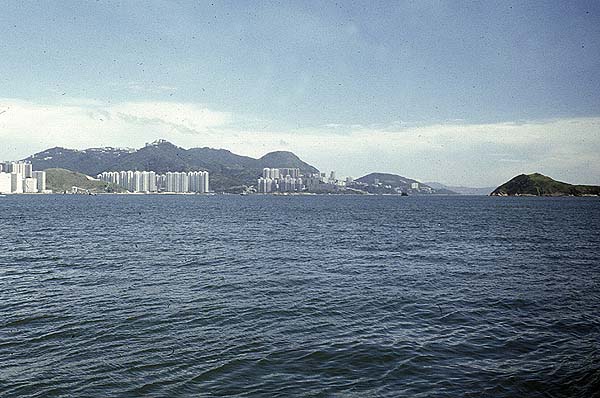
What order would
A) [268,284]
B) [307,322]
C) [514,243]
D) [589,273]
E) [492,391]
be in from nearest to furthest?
[492,391] → [307,322] → [268,284] → [589,273] → [514,243]

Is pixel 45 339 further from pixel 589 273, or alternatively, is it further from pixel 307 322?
pixel 589 273

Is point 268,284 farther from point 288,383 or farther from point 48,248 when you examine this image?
point 48,248

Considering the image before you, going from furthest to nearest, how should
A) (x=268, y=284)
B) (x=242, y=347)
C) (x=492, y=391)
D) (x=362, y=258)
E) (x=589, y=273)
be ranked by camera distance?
(x=362, y=258) → (x=589, y=273) → (x=268, y=284) → (x=242, y=347) → (x=492, y=391)

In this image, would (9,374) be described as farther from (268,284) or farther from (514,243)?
(514,243)

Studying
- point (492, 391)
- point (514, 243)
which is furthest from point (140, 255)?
point (514, 243)

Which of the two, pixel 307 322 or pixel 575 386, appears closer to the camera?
pixel 575 386

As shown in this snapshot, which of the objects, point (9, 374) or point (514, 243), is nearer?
point (9, 374)

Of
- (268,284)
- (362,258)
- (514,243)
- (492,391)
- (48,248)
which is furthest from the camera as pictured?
(514,243)

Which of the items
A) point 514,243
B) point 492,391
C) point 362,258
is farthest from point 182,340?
point 514,243

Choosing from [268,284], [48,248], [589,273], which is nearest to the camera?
[268,284]
